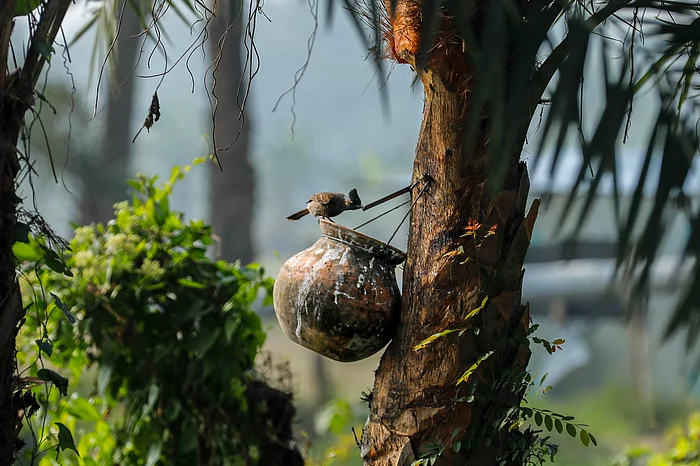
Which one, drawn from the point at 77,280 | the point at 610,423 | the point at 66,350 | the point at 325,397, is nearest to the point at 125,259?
the point at 77,280

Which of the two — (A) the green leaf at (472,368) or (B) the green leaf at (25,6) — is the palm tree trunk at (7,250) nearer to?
(B) the green leaf at (25,6)

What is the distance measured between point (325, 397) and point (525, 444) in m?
5.40

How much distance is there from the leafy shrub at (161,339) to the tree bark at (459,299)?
2.16 feet

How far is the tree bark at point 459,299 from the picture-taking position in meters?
1.20

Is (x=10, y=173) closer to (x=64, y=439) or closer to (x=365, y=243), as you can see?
(x=64, y=439)

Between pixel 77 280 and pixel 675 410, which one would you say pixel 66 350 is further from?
pixel 675 410

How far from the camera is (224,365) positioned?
5.95 ft

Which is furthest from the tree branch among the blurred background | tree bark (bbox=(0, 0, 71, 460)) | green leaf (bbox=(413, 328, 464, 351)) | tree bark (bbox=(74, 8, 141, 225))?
tree bark (bbox=(74, 8, 141, 225))

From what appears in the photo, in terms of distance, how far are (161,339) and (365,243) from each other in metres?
0.78

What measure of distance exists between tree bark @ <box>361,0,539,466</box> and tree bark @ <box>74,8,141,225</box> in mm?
3385

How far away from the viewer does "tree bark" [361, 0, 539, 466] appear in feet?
3.95

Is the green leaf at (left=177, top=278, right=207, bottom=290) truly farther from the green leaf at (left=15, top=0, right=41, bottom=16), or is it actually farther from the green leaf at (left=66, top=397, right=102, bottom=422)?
the green leaf at (left=15, top=0, right=41, bottom=16)

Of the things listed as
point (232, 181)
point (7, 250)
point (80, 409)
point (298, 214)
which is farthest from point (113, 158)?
point (7, 250)

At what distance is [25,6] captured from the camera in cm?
106
